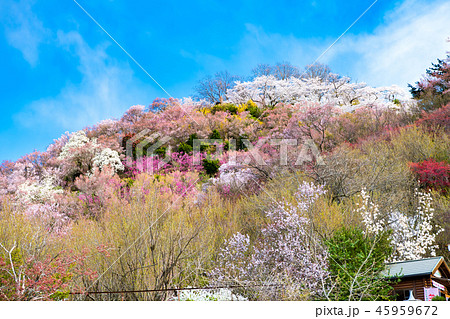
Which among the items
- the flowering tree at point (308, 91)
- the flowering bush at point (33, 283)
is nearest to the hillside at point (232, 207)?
the flowering bush at point (33, 283)

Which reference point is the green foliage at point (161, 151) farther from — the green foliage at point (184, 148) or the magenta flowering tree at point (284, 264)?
the magenta flowering tree at point (284, 264)

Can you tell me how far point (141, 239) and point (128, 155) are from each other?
37.1 ft

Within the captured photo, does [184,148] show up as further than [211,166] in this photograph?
Yes

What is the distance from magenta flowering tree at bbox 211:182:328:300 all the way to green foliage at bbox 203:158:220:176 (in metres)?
7.46

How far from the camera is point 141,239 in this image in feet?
14.6

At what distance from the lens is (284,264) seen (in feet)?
15.9

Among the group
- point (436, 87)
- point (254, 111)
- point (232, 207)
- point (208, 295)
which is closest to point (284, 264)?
point (208, 295)

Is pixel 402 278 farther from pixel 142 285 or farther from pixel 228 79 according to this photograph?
pixel 228 79

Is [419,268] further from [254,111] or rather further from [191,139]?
[254,111]

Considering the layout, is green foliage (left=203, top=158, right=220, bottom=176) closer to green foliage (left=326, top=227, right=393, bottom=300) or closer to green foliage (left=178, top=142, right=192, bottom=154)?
green foliage (left=178, top=142, right=192, bottom=154)

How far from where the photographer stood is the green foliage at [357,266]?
4066 millimetres

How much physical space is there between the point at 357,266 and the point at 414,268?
2.20 feet
